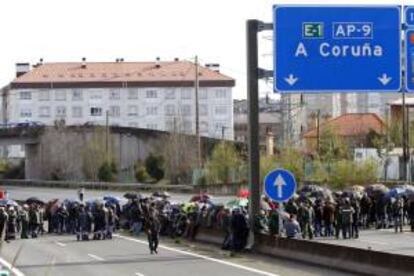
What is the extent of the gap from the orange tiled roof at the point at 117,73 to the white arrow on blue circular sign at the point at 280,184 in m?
125

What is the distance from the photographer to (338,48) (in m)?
23.8

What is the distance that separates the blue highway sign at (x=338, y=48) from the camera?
78.1 ft

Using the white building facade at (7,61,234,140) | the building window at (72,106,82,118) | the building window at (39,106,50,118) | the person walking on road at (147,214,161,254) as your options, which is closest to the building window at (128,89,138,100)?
the white building facade at (7,61,234,140)

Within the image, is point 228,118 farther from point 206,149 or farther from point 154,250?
point 154,250

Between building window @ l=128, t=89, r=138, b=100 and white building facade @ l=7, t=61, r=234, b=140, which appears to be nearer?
white building facade @ l=7, t=61, r=234, b=140

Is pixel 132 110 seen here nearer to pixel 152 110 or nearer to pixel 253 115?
pixel 152 110

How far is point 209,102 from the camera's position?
496 ft

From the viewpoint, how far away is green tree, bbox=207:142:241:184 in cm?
8169

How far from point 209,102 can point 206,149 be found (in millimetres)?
49591

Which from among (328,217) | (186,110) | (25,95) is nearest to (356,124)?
(186,110)

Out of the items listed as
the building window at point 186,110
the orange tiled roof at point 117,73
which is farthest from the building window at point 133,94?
the building window at point 186,110

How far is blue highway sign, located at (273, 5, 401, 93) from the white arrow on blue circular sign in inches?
90.6

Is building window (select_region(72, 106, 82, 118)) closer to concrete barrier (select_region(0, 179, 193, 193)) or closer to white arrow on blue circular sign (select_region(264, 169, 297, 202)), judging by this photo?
concrete barrier (select_region(0, 179, 193, 193))

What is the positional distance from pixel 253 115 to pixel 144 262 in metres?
5.63
